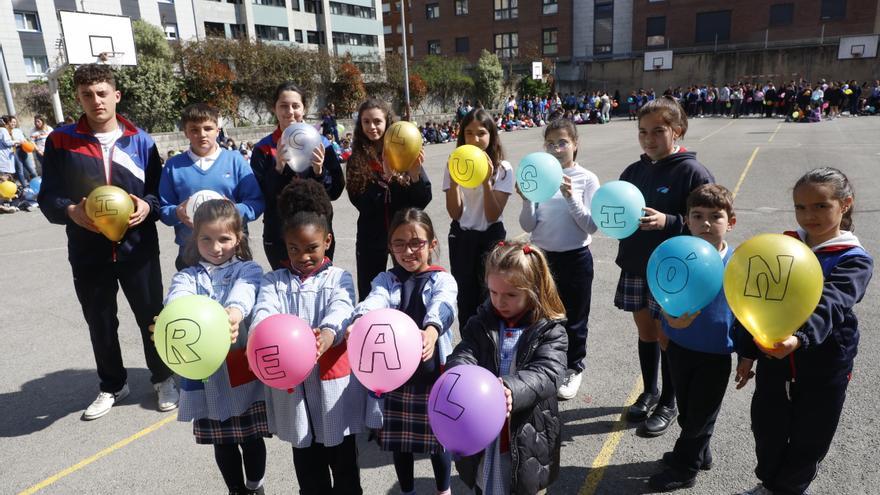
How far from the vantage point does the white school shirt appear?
10.7 ft

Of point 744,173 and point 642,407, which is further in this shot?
point 744,173

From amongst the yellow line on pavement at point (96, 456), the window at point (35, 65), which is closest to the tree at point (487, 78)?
the window at point (35, 65)

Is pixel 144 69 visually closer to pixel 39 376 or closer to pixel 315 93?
pixel 315 93

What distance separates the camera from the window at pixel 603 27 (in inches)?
1623

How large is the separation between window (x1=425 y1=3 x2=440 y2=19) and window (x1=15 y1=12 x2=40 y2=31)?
97.4 ft

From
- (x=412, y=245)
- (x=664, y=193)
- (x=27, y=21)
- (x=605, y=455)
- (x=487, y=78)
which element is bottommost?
(x=605, y=455)

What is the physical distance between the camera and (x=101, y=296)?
3510mm

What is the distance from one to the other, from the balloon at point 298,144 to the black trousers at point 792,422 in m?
2.60

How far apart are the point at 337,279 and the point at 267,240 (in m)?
1.14

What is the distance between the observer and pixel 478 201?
327 cm

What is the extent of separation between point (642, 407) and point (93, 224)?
3.46 metres

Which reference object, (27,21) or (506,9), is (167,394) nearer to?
(27,21)

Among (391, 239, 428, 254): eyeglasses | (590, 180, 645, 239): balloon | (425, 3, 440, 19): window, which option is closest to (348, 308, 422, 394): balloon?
(391, 239, 428, 254): eyeglasses

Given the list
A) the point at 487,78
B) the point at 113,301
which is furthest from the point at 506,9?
the point at 113,301
